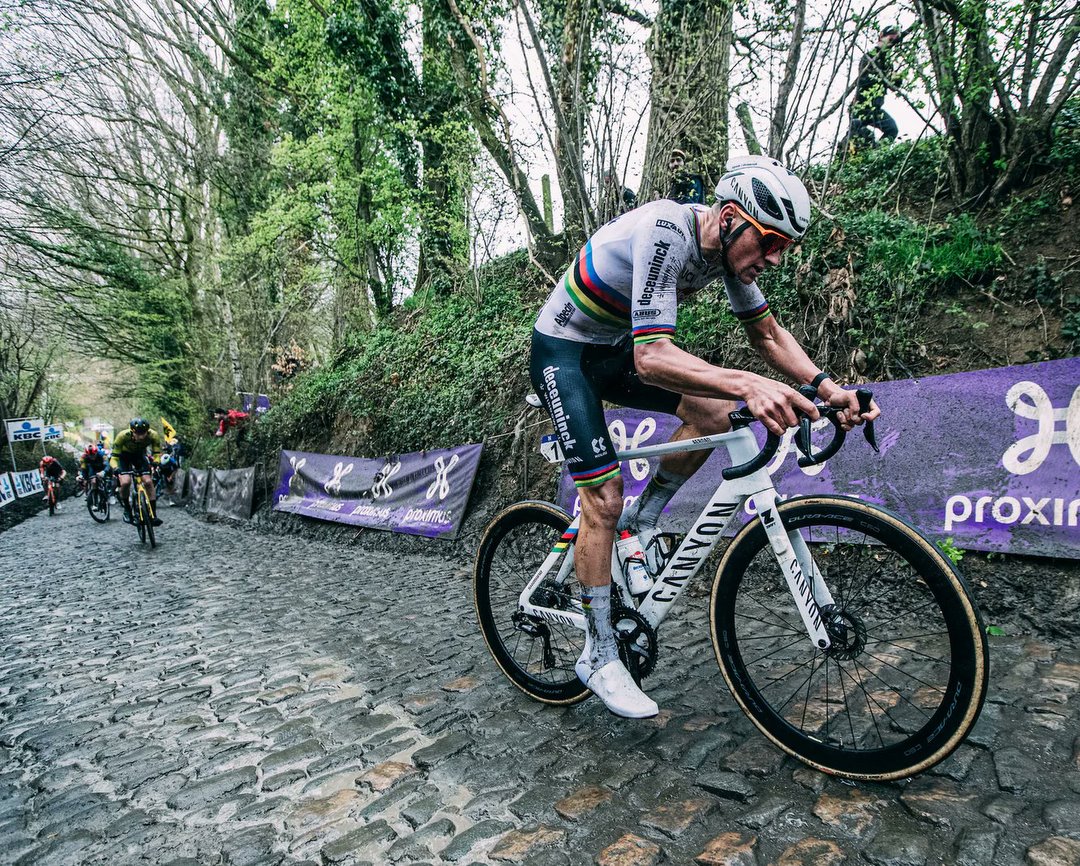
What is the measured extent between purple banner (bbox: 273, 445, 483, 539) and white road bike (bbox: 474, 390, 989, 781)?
4547 millimetres

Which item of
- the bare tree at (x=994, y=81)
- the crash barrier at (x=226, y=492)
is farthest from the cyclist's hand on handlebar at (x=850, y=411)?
the crash barrier at (x=226, y=492)

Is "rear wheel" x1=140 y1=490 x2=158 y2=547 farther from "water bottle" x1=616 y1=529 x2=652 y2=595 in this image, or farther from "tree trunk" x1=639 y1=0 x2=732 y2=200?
"water bottle" x1=616 y1=529 x2=652 y2=595

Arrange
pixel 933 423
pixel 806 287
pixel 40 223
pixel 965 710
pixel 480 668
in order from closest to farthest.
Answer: pixel 965 710, pixel 480 668, pixel 933 423, pixel 806 287, pixel 40 223

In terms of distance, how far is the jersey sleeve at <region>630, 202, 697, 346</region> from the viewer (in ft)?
7.32

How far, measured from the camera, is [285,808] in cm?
223

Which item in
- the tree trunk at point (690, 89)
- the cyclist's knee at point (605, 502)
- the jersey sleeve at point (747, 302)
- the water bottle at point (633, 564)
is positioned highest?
the tree trunk at point (690, 89)

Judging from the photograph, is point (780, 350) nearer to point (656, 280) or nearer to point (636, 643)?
point (656, 280)

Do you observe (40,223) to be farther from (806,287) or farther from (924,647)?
(924,647)

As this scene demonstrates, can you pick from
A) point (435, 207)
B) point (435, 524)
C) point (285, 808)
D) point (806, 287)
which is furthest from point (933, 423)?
point (435, 207)

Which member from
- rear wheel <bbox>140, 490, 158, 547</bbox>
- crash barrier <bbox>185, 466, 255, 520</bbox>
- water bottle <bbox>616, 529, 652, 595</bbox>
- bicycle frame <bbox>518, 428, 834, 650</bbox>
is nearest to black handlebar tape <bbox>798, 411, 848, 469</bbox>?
bicycle frame <bbox>518, 428, 834, 650</bbox>

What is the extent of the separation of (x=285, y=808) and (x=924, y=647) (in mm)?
3050

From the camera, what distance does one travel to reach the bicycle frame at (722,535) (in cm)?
215

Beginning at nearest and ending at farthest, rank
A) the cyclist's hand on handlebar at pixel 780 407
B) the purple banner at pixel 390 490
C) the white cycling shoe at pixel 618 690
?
the cyclist's hand on handlebar at pixel 780 407 < the white cycling shoe at pixel 618 690 < the purple banner at pixel 390 490

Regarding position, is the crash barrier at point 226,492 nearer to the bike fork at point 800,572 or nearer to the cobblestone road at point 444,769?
the cobblestone road at point 444,769
